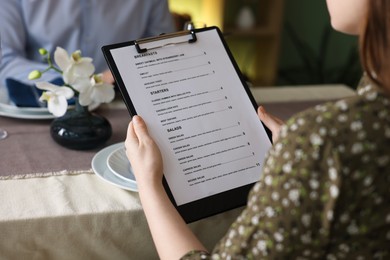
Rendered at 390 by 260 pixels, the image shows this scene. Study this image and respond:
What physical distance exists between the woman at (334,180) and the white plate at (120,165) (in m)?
0.40

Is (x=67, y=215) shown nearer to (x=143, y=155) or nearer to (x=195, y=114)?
(x=143, y=155)

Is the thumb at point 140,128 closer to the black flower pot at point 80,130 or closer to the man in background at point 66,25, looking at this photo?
the black flower pot at point 80,130

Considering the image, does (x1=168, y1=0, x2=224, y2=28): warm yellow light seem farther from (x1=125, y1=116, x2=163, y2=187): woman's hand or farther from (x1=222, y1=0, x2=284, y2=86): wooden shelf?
(x1=125, y1=116, x2=163, y2=187): woman's hand

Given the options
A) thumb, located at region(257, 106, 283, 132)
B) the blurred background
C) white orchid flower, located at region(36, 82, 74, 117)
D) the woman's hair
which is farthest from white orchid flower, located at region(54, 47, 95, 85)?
the blurred background

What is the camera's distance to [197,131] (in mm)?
1039

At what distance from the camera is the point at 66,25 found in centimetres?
191

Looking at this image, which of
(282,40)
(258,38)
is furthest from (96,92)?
(282,40)

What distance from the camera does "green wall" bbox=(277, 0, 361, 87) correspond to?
3291 millimetres

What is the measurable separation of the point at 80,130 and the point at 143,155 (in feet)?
1.03

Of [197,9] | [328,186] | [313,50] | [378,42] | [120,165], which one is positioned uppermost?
[378,42]

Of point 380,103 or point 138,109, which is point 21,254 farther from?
point 380,103

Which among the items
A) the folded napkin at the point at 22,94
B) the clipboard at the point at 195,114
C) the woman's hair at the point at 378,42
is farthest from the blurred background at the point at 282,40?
the woman's hair at the point at 378,42

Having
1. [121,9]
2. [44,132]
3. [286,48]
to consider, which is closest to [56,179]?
[44,132]

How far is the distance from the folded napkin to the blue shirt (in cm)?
31
